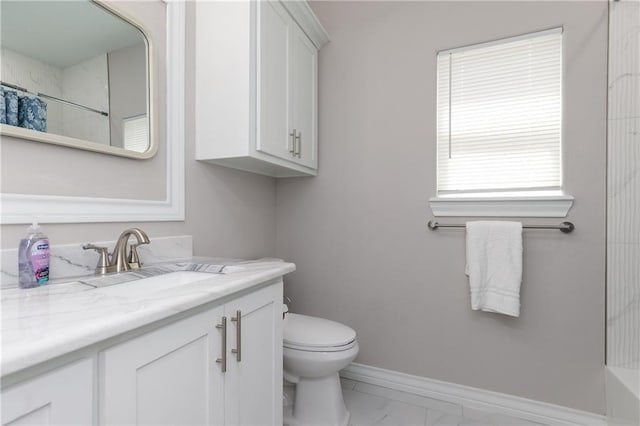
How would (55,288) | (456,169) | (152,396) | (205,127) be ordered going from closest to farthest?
(152,396), (55,288), (205,127), (456,169)

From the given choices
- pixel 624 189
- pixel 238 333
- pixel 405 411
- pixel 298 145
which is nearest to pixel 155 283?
pixel 238 333

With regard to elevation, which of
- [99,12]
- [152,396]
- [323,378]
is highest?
[99,12]

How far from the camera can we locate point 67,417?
0.54 meters

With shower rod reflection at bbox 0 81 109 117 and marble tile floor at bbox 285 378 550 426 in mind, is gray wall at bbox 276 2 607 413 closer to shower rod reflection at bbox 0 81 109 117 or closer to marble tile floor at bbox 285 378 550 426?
marble tile floor at bbox 285 378 550 426

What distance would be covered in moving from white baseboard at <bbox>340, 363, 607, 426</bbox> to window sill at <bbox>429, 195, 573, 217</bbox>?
39.1 inches

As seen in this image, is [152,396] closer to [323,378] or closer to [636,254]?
[323,378]

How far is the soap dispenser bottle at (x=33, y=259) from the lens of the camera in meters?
0.87

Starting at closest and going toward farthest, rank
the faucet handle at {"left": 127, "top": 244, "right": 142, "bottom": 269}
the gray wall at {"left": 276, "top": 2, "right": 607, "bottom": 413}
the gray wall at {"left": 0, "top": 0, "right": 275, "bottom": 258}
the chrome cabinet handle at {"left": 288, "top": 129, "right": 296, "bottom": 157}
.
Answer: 1. the gray wall at {"left": 0, "top": 0, "right": 275, "bottom": 258}
2. the faucet handle at {"left": 127, "top": 244, "right": 142, "bottom": 269}
3. the gray wall at {"left": 276, "top": 2, "right": 607, "bottom": 413}
4. the chrome cabinet handle at {"left": 288, "top": 129, "right": 296, "bottom": 157}

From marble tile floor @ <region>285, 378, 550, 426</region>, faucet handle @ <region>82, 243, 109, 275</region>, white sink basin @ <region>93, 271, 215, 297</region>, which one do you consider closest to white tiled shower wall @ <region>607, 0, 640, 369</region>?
marble tile floor @ <region>285, 378, 550, 426</region>

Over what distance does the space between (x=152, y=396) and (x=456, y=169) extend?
1.78 metres

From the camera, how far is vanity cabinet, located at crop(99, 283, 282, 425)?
0.65 m

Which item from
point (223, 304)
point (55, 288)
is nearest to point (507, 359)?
point (223, 304)

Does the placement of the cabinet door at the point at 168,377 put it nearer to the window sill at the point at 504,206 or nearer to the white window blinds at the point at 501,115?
the window sill at the point at 504,206

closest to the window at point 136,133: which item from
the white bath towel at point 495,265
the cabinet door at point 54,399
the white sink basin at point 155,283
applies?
the white sink basin at point 155,283
